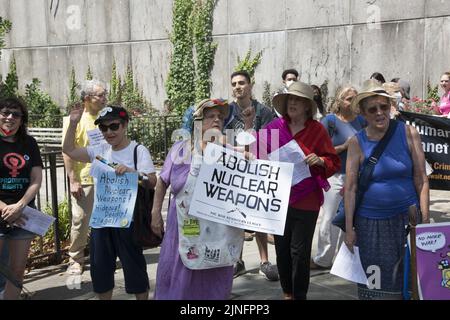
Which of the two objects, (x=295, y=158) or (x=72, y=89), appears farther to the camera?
(x=72, y=89)

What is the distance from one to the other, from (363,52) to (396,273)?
1001 centimetres

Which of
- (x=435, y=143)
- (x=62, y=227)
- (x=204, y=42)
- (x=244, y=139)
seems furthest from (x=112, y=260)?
(x=204, y=42)

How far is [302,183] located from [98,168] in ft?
5.49

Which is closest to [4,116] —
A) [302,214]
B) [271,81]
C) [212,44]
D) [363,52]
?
[302,214]

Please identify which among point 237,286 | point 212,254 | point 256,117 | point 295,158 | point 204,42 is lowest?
point 237,286

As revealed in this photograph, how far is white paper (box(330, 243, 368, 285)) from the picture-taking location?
4.09 metres

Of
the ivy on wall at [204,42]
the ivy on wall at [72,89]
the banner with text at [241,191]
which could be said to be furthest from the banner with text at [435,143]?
the ivy on wall at [72,89]

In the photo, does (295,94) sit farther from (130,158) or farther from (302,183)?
(130,158)

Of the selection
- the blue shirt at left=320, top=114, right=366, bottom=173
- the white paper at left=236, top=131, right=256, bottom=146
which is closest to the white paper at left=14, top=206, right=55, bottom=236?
the white paper at left=236, top=131, right=256, bottom=146

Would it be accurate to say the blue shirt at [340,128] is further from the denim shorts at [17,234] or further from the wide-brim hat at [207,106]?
the denim shorts at [17,234]

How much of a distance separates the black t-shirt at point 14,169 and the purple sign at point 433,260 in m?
3.14

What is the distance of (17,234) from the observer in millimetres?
4859

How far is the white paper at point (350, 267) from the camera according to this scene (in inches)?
161

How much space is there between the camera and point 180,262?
13.2ft
